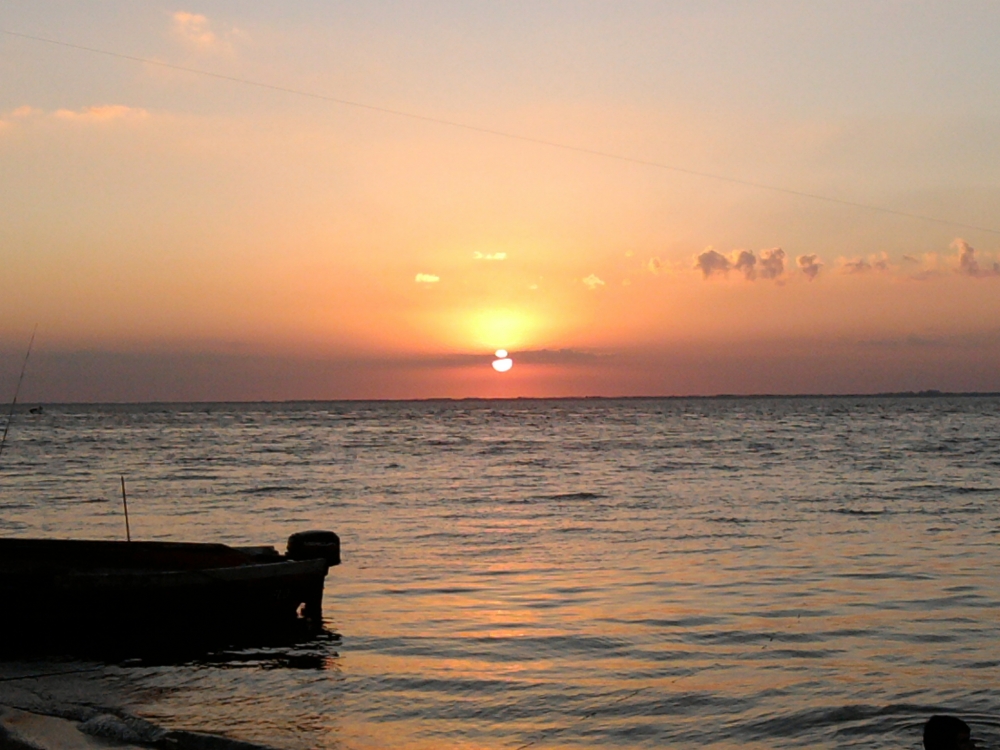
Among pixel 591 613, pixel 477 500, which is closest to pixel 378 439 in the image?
pixel 477 500

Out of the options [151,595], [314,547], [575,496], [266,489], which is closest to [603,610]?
[314,547]

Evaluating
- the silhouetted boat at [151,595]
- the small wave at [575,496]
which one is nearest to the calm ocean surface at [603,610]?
the small wave at [575,496]

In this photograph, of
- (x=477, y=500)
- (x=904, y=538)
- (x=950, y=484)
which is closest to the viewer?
(x=904, y=538)

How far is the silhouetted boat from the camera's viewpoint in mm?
11414

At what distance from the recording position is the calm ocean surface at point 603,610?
9.19 m

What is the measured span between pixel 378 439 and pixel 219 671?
60836 millimetres

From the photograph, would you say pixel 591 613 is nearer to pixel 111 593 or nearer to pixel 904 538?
pixel 111 593

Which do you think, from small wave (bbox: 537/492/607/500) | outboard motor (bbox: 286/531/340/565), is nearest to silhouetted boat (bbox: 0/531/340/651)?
outboard motor (bbox: 286/531/340/565)

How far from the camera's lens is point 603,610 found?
1362cm

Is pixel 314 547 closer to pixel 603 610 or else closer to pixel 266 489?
pixel 603 610

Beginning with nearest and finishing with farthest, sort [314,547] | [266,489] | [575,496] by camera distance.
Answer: [314,547]
[575,496]
[266,489]

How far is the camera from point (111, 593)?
1148 cm

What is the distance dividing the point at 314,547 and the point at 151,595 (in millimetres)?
2460

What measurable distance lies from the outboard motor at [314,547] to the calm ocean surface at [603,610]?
79 centimetres
